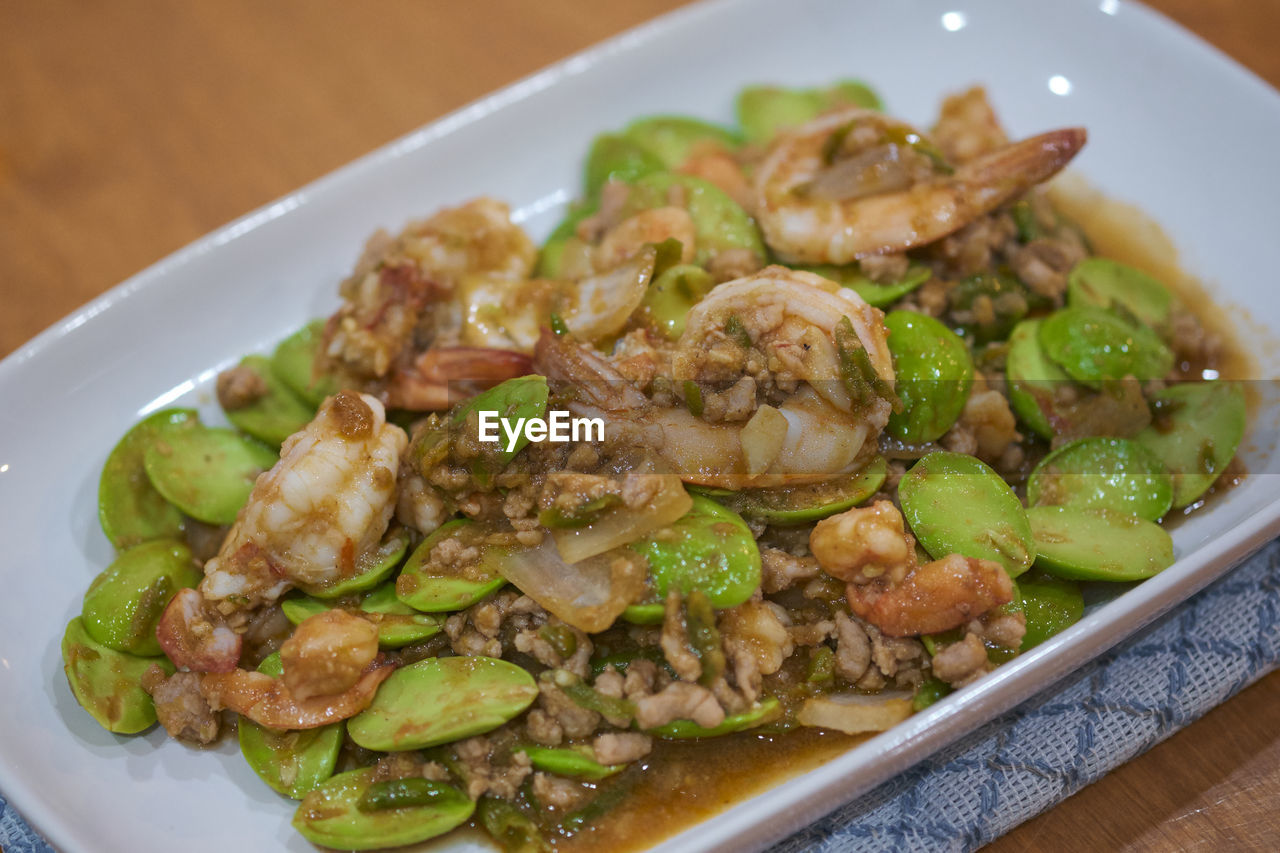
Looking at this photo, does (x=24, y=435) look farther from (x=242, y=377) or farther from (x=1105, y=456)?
(x=1105, y=456)

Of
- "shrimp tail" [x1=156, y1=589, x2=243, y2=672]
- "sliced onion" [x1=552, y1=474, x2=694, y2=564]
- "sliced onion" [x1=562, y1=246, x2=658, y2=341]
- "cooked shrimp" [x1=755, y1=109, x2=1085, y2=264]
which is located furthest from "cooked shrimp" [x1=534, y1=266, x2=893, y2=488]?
"shrimp tail" [x1=156, y1=589, x2=243, y2=672]

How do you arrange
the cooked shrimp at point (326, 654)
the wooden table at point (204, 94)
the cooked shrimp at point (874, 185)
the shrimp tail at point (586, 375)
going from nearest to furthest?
1. the cooked shrimp at point (326, 654)
2. the shrimp tail at point (586, 375)
3. the cooked shrimp at point (874, 185)
4. the wooden table at point (204, 94)

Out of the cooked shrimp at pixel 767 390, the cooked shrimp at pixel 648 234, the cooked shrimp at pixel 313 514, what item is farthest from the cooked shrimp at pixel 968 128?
the cooked shrimp at pixel 313 514

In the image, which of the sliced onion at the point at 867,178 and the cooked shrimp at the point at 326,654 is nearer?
the cooked shrimp at the point at 326,654

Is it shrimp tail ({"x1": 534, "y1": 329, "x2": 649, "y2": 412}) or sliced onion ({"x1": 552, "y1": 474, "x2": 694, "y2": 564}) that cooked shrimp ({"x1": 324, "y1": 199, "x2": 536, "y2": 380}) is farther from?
sliced onion ({"x1": 552, "y1": 474, "x2": 694, "y2": 564})

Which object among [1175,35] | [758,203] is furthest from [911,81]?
[758,203]

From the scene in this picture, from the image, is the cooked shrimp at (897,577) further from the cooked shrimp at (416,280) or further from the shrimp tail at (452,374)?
the cooked shrimp at (416,280)
